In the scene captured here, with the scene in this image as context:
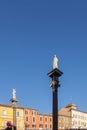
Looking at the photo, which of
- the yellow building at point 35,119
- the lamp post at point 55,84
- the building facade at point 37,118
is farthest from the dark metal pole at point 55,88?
the yellow building at point 35,119

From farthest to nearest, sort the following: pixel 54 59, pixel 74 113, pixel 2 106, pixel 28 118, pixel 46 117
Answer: pixel 74 113 < pixel 46 117 < pixel 28 118 < pixel 2 106 < pixel 54 59

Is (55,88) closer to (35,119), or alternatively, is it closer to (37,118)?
(35,119)

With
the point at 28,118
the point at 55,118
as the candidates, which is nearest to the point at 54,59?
the point at 55,118

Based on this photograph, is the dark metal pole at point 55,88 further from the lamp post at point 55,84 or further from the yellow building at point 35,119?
the yellow building at point 35,119

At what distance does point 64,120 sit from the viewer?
120m

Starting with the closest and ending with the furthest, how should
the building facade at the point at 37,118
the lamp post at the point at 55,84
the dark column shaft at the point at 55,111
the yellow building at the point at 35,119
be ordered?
1. the dark column shaft at the point at 55,111
2. the lamp post at the point at 55,84
3. the building facade at the point at 37,118
4. the yellow building at the point at 35,119

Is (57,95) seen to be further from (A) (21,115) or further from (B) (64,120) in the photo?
(B) (64,120)

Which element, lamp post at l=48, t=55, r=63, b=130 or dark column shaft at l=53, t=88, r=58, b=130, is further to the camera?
lamp post at l=48, t=55, r=63, b=130

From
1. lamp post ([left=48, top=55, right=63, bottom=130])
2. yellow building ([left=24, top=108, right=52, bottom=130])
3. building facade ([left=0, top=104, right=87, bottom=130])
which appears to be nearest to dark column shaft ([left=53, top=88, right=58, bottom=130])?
lamp post ([left=48, top=55, right=63, bottom=130])

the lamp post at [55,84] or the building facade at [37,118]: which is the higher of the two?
the lamp post at [55,84]

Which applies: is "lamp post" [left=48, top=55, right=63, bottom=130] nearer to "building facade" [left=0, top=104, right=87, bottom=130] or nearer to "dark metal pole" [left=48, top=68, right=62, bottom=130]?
"dark metal pole" [left=48, top=68, right=62, bottom=130]

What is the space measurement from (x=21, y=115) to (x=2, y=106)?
27.0 ft

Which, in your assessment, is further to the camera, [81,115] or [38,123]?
[81,115]

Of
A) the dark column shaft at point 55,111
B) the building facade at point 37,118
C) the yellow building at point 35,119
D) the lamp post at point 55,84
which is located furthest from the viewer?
the yellow building at point 35,119
